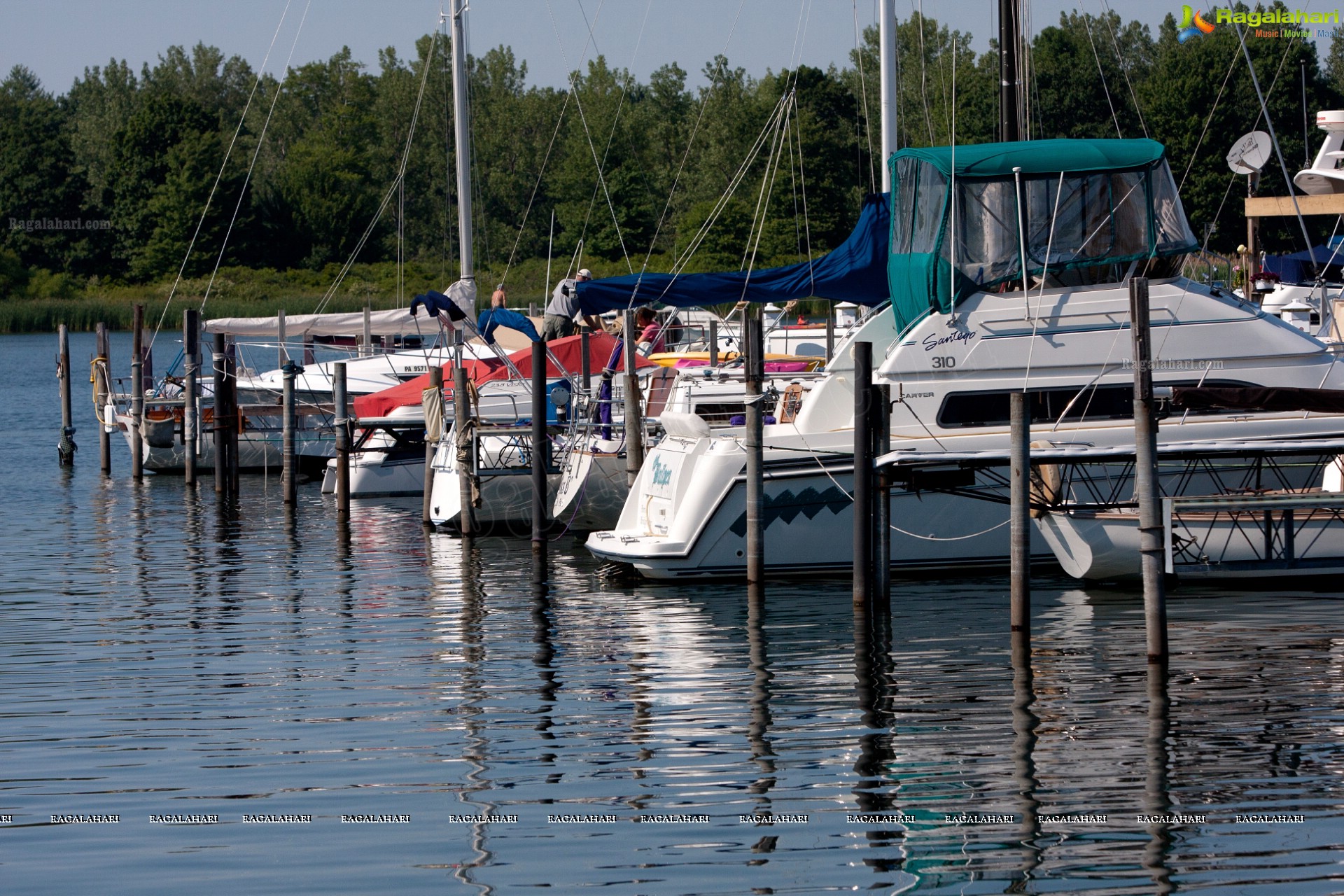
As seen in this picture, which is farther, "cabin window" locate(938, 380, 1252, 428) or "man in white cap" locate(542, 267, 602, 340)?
"man in white cap" locate(542, 267, 602, 340)

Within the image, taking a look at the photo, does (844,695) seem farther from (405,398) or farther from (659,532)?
(405,398)

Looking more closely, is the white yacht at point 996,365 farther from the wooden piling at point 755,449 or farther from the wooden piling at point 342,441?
the wooden piling at point 342,441

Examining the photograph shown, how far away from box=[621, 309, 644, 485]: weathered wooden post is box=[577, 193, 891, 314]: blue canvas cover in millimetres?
382

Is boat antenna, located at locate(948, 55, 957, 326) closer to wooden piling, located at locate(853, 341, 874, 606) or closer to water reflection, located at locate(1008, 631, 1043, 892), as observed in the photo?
wooden piling, located at locate(853, 341, 874, 606)

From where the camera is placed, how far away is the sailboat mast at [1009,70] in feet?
55.8

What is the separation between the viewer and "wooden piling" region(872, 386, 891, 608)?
13.3 meters

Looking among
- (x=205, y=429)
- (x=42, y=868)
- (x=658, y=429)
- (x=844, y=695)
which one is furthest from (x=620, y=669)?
(x=205, y=429)

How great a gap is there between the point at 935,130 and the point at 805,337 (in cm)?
3517

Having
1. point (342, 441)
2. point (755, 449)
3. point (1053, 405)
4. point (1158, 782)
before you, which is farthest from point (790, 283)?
point (1158, 782)

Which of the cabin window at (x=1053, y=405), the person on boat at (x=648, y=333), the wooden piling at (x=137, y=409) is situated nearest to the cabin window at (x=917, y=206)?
the cabin window at (x=1053, y=405)

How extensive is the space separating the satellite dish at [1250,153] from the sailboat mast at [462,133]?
38.1ft

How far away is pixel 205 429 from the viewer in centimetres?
2669

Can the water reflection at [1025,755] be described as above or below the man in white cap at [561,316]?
below

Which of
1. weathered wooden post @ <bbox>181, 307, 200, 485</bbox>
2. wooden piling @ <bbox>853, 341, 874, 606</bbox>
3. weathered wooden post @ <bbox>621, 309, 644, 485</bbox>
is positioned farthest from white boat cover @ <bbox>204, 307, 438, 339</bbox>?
wooden piling @ <bbox>853, 341, 874, 606</bbox>
